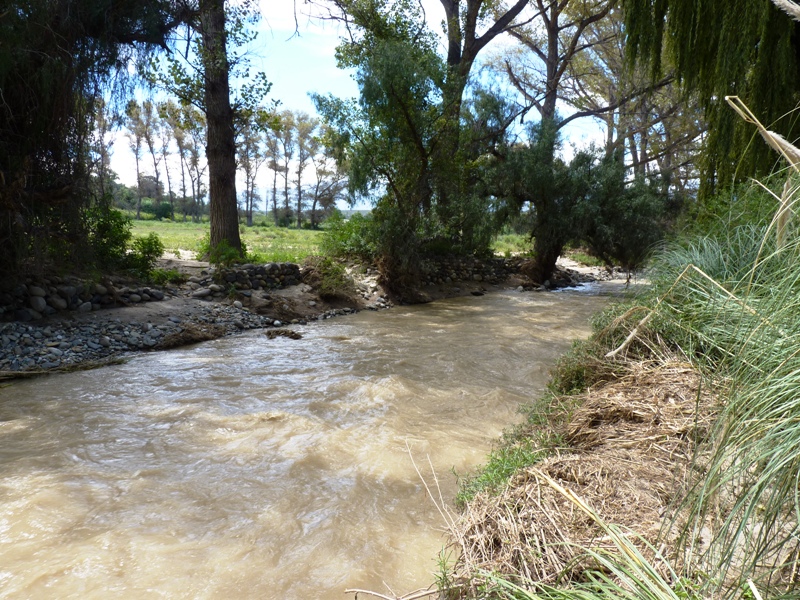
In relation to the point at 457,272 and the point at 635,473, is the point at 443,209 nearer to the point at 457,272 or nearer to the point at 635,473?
the point at 457,272

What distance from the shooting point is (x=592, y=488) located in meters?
2.39

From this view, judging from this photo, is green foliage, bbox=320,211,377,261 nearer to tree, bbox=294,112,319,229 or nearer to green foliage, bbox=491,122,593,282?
green foliage, bbox=491,122,593,282

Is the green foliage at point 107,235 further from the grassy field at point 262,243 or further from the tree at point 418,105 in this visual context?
the tree at point 418,105

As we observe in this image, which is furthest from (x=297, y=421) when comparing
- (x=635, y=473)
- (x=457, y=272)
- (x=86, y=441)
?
(x=457, y=272)

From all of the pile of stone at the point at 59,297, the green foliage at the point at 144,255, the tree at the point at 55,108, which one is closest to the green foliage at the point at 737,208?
the tree at the point at 55,108

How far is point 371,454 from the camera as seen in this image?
14.0ft

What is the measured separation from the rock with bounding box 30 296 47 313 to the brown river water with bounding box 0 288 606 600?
164 cm

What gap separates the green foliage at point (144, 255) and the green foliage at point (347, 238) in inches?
193

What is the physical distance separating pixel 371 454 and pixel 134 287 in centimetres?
664

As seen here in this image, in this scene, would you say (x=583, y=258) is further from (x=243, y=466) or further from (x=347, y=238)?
(x=243, y=466)

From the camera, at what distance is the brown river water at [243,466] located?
2.84 m

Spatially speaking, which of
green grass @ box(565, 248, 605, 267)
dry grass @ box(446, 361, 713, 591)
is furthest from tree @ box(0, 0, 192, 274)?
green grass @ box(565, 248, 605, 267)

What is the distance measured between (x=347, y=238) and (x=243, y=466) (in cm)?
1049

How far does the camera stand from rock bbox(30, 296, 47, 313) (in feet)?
24.1
